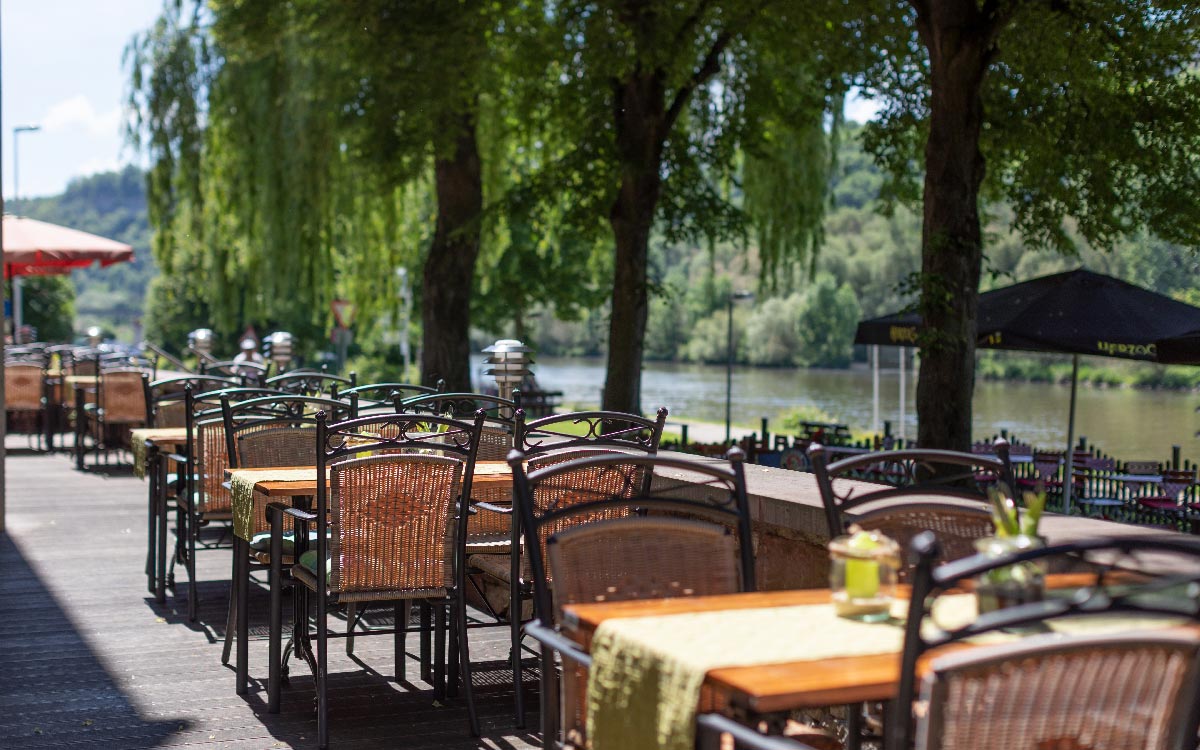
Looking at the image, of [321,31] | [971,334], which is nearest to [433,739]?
[971,334]

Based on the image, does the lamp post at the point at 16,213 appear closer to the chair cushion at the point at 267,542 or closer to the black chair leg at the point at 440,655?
the chair cushion at the point at 267,542

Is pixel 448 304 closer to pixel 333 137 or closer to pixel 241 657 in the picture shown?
pixel 333 137

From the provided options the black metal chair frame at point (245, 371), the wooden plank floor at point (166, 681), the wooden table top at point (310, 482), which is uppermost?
the black metal chair frame at point (245, 371)

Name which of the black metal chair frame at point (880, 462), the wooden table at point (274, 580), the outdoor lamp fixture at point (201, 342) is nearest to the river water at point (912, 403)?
the outdoor lamp fixture at point (201, 342)

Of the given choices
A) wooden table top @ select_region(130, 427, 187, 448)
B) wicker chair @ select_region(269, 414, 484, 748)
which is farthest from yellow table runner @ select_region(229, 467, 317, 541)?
wooden table top @ select_region(130, 427, 187, 448)

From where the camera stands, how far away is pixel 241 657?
5.74m

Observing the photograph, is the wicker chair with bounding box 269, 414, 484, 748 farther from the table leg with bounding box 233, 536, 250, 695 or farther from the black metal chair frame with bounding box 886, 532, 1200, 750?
the black metal chair frame with bounding box 886, 532, 1200, 750

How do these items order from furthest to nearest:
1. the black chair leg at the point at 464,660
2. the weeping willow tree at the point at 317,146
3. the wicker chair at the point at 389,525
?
the weeping willow tree at the point at 317,146 < the black chair leg at the point at 464,660 < the wicker chair at the point at 389,525

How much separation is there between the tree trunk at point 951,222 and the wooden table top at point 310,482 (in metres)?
5.21

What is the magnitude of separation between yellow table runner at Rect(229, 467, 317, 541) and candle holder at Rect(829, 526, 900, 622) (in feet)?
10.3

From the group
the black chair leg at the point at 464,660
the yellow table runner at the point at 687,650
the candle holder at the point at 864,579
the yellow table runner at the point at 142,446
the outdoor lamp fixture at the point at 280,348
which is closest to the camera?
the yellow table runner at the point at 687,650

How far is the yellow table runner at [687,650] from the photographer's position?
8.01 ft

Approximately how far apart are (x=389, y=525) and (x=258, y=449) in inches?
72.2

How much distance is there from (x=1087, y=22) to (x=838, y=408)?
3913 centimetres
